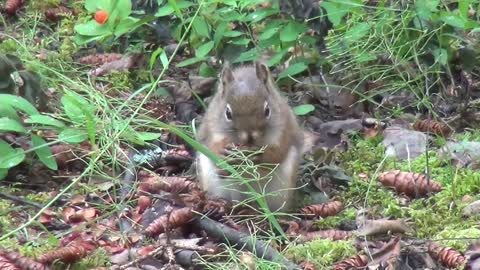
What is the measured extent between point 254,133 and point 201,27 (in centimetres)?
132

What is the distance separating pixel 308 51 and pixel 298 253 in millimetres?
2367

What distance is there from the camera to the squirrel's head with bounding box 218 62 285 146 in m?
4.97

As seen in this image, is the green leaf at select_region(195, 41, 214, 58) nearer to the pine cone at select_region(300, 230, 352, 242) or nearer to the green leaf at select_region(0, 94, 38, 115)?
the green leaf at select_region(0, 94, 38, 115)

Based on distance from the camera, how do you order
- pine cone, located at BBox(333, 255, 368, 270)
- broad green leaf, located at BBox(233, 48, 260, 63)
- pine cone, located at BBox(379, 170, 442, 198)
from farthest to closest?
broad green leaf, located at BBox(233, 48, 260, 63)
pine cone, located at BBox(379, 170, 442, 198)
pine cone, located at BBox(333, 255, 368, 270)

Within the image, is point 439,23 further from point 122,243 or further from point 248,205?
point 122,243

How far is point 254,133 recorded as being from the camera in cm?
496

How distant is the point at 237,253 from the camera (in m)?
4.40

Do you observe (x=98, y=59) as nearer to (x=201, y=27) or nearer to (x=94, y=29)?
(x=94, y=29)

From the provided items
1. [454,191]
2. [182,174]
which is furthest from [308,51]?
[454,191]

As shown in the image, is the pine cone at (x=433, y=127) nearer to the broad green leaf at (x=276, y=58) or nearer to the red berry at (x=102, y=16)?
the broad green leaf at (x=276, y=58)

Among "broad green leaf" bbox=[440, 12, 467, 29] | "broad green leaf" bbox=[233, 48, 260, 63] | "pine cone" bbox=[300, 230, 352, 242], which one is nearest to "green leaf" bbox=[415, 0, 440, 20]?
"broad green leaf" bbox=[440, 12, 467, 29]

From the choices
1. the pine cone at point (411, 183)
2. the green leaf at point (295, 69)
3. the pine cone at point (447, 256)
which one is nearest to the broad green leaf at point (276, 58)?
the green leaf at point (295, 69)

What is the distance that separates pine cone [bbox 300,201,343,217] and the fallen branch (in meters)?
0.54

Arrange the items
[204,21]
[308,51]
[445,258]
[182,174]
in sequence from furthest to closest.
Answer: [308,51], [204,21], [182,174], [445,258]
